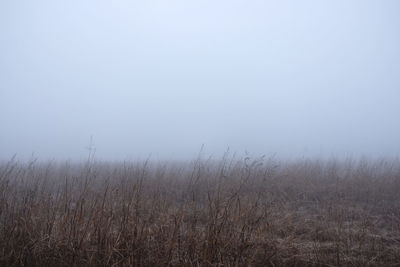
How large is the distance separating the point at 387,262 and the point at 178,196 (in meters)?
5.07

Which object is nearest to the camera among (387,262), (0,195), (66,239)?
(66,239)

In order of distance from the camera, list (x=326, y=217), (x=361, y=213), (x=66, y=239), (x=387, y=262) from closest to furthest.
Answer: (x=66, y=239) < (x=387, y=262) < (x=326, y=217) < (x=361, y=213)

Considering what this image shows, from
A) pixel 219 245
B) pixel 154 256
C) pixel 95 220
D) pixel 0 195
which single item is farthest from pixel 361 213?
pixel 0 195

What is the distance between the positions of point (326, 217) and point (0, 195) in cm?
549

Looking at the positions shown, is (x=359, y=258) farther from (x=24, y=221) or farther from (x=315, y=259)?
(x=24, y=221)

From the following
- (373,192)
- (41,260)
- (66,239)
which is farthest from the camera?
(373,192)

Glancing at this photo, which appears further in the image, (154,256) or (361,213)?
(361,213)

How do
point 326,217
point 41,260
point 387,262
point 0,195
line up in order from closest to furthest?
point 41,260 → point 387,262 → point 0,195 → point 326,217

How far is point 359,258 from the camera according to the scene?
3254 millimetres

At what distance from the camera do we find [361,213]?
5.70 m

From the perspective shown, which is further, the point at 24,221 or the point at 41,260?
the point at 24,221

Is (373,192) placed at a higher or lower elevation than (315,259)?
higher

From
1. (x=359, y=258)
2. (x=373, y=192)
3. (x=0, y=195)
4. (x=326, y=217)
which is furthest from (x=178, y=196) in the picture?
(x=373, y=192)

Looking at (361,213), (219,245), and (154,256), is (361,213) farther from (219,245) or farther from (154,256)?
(154,256)
